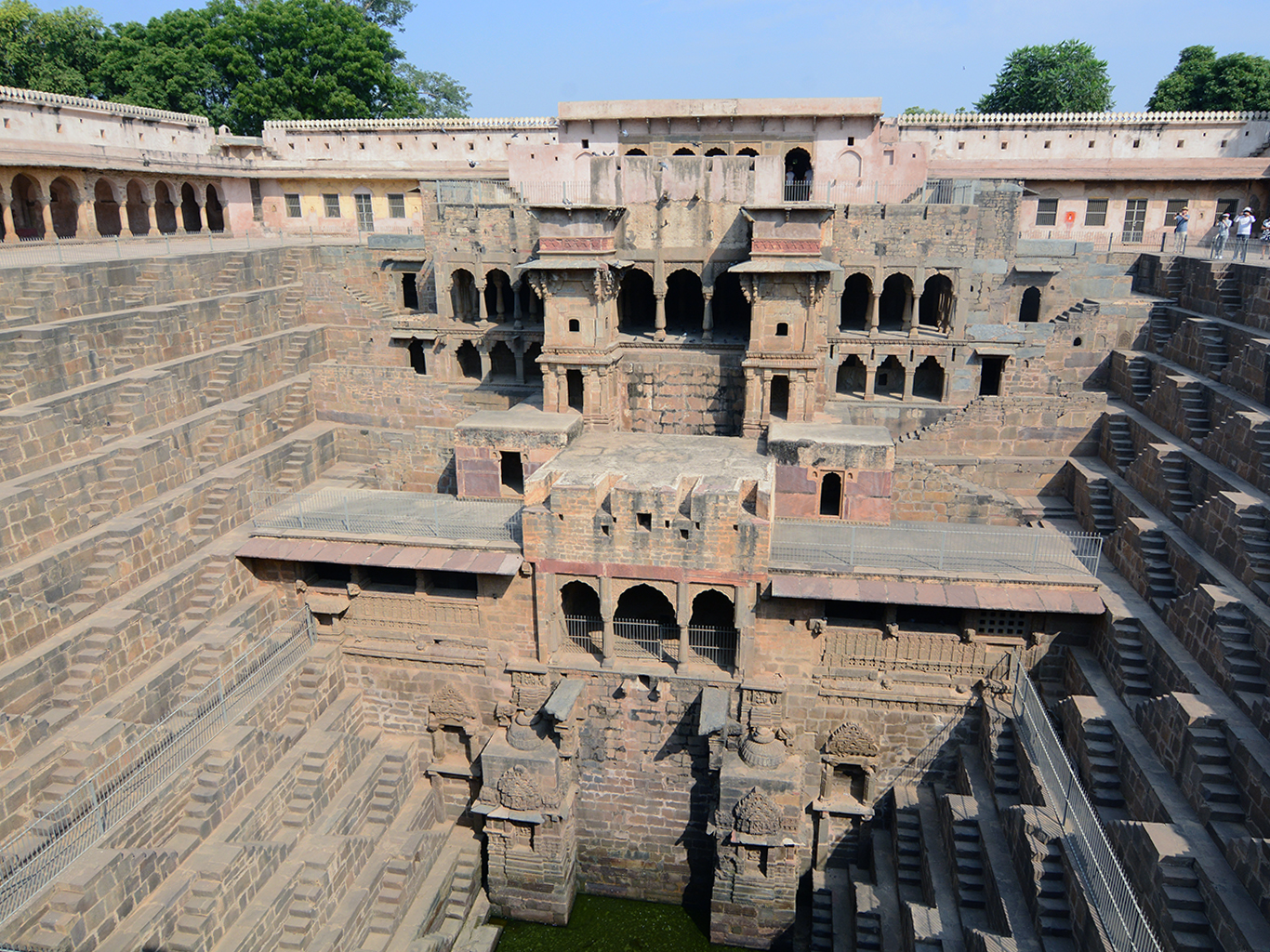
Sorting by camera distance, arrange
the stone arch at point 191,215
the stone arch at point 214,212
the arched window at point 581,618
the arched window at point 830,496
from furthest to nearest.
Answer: the stone arch at point 214,212
the stone arch at point 191,215
the arched window at point 830,496
the arched window at point 581,618

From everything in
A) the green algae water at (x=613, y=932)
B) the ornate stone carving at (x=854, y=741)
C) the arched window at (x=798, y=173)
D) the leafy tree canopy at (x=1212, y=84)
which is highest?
the leafy tree canopy at (x=1212, y=84)

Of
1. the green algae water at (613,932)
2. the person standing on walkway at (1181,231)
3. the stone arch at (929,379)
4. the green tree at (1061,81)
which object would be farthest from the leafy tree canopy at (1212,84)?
the green algae water at (613,932)

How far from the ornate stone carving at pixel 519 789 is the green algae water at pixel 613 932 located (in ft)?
10.9

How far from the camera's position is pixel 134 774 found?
51.1ft

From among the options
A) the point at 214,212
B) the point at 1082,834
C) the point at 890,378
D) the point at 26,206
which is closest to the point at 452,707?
the point at 1082,834

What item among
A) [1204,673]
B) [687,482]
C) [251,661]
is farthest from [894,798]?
[251,661]

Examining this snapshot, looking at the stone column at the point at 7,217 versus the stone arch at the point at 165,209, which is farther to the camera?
the stone arch at the point at 165,209

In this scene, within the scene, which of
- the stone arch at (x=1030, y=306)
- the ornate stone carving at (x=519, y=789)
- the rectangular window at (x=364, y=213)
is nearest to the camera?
the ornate stone carving at (x=519, y=789)

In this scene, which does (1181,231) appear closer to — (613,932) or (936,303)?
(936,303)

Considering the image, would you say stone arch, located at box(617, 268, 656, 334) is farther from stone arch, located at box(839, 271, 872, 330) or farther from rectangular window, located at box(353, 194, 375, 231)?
rectangular window, located at box(353, 194, 375, 231)

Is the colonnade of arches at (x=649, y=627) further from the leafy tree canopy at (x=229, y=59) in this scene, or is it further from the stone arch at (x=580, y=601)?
the leafy tree canopy at (x=229, y=59)

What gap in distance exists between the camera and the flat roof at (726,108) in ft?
103

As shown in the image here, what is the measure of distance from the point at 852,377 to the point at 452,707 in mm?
17067

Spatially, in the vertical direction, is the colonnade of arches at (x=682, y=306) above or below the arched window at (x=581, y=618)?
above
